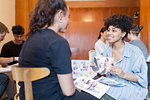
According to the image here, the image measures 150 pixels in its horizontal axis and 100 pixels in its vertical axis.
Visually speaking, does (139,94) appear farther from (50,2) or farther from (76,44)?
(76,44)

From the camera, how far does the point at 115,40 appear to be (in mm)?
1429

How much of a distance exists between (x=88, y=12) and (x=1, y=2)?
367 cm

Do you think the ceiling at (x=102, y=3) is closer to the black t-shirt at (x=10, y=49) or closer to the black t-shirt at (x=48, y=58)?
the black t-shirt at (x=10, y=49)

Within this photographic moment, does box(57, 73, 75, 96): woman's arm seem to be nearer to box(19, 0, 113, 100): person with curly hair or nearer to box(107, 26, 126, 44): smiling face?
box(19, 0, 113, 100): person with curly hair

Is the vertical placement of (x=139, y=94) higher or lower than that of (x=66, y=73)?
lower

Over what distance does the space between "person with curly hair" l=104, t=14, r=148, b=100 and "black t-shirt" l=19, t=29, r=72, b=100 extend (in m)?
0.56

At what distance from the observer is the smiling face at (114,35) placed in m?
1.42

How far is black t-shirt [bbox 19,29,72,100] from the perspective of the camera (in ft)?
2.44

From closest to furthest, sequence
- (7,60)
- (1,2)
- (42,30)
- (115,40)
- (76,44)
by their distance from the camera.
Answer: (42,30) < (115,40) < (7,60) < (1,2) < (76,44)

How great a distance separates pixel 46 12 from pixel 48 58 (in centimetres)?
29

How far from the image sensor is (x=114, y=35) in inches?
56.0

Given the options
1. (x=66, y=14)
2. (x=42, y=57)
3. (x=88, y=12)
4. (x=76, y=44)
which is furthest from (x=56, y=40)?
(x=88, y=12)

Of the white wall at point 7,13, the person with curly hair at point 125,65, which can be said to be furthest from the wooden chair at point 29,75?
the white wall at point 7,13

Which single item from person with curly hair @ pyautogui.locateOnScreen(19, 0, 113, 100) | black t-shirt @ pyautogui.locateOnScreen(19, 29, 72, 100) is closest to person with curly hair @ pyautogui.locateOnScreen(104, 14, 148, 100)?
person with curly hair @ pyautogui.locateOnScreen(19, 0, 113, 100)
